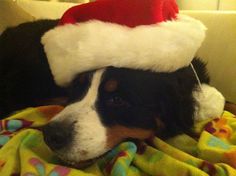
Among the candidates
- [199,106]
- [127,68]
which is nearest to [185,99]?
[199,106]

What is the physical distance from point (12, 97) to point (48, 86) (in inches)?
5.7

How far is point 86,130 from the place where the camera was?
0.96m

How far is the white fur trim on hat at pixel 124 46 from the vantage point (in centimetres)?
104

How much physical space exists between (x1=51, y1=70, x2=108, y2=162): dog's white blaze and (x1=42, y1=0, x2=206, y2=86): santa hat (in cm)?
9

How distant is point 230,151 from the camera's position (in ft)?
3.03

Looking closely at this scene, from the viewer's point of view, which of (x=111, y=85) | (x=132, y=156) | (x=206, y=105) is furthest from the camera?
(x=206, y=105)

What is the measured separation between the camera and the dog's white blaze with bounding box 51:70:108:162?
36.7 inches

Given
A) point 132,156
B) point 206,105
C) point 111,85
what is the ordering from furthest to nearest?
point 206,105 < point 111,85 < point 132,156

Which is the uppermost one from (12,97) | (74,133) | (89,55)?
(89,55)

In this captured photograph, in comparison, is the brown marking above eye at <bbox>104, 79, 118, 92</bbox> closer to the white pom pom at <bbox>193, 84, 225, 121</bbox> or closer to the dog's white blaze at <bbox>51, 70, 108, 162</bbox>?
the dog's white blaze at <bbox>51, 70, 108, 162</bbox>

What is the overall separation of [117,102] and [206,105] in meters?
0.35

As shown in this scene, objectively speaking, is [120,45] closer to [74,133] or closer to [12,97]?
[74,133]

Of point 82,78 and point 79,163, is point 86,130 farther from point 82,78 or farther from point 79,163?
point 82,78

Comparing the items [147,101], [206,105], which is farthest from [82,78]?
[206,105]
